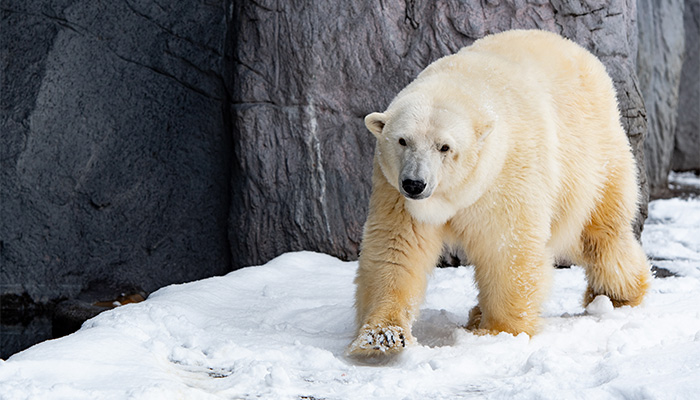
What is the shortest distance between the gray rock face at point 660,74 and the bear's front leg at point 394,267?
266 inches

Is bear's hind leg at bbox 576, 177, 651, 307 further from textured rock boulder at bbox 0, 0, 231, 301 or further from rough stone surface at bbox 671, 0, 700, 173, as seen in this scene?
rough stone surface at bbox 671, 0, 700, 173

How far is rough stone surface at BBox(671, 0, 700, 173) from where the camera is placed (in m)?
11.4

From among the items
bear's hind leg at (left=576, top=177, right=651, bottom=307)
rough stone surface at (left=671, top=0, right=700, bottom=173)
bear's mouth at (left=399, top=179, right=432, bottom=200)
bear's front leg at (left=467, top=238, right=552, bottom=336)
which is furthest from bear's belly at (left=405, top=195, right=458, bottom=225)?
rough stone surface at (left=671, top=0, right=700, bottom=173)

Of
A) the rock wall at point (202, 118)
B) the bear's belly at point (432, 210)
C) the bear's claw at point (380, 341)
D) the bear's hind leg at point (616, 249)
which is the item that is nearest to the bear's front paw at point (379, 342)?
the bear's claw at point (380, 341)

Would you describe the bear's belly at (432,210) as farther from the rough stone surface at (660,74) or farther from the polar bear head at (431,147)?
the rough stone surface at (660,74)

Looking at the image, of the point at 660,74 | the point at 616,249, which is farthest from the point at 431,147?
the point at 660,74

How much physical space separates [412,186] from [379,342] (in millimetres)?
709

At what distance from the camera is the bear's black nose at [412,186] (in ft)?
10.9

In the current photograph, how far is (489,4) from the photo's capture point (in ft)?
20.0

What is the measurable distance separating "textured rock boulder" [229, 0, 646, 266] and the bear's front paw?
266 centimetres

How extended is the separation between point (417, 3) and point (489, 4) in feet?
1.78

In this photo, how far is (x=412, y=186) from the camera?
3.34m

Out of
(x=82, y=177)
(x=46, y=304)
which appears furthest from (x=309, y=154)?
(x=46, y=304)

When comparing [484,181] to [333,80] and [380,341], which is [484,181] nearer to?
[380,341]
